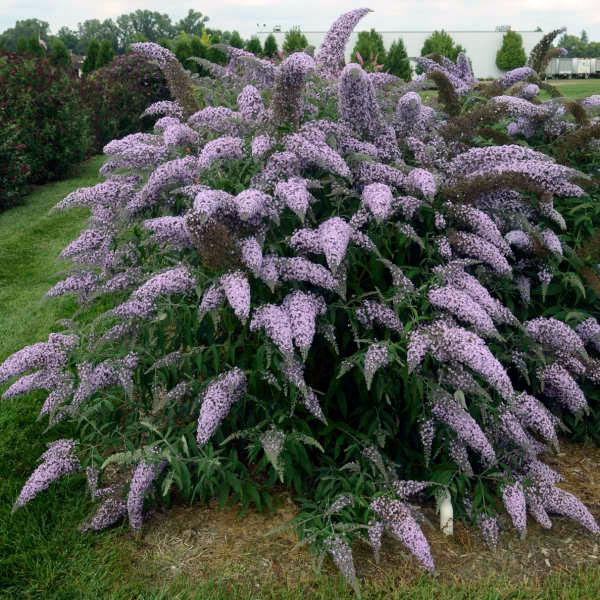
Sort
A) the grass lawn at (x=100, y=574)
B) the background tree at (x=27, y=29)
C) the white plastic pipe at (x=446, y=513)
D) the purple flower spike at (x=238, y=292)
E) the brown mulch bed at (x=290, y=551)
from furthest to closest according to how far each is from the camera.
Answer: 1. the background tree at (x=27, y=29)
2. the white plastic pipe at (x=446, y=513)
3. the brown mulch bed at (x=290, y=551)
4. the grass lawn at (x=100, y=574)
5. the purple flower spike at (x=238, y=292)

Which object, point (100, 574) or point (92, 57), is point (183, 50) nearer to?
point (92, 57)

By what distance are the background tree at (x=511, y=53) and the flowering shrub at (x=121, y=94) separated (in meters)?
32.1

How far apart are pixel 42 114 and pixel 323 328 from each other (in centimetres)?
1139

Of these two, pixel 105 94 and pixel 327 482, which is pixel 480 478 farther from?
pixel 105 94

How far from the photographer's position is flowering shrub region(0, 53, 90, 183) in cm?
1216

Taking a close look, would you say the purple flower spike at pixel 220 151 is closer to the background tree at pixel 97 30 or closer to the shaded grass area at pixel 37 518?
the shaded grass area at pixel 37 518

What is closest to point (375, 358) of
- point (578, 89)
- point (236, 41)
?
point (236, 41)

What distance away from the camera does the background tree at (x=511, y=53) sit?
42.7 metres

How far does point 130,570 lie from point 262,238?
1.61 m

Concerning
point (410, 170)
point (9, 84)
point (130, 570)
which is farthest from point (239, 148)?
point (9, 84)

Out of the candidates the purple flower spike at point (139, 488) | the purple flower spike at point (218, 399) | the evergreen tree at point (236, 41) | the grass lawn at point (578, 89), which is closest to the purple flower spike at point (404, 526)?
the purple flower spike at point (218, 399)

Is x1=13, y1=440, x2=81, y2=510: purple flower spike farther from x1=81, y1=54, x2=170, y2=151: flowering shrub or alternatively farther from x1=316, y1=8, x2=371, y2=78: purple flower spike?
x1=81, y1=54, x2=170, y2=151: flowering shrub

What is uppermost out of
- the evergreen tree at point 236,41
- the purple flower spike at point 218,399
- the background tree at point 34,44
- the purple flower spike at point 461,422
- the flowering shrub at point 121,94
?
the purple flower spike at point 218,399

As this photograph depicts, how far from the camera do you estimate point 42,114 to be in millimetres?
12758
